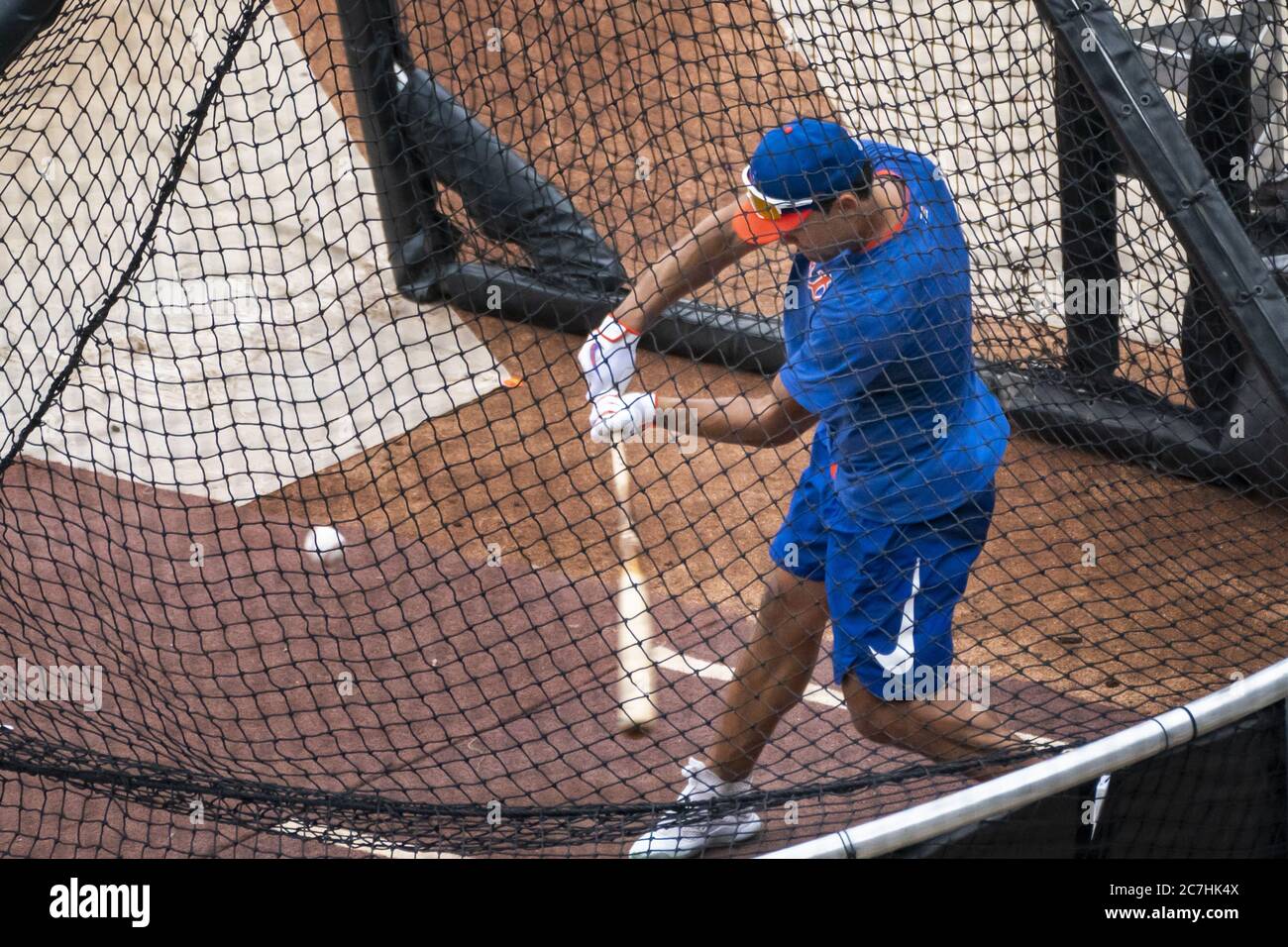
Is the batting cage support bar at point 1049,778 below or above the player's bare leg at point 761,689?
below

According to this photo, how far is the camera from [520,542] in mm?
4852

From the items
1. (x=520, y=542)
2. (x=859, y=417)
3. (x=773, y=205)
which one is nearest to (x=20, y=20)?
(x=773, y=205)

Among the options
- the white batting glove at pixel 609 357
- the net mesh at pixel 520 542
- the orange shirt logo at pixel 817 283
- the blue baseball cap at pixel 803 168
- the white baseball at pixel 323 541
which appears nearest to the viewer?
the blue baseball cap at pixel 803 168

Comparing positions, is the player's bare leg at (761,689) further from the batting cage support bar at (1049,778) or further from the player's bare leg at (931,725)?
the batting cage support bar at (1049,778)

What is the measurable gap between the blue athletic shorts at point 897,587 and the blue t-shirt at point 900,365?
5 cm

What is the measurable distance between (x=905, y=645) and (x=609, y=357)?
0.94 m

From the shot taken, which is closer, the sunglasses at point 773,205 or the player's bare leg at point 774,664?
the sunglasses at point 773,205

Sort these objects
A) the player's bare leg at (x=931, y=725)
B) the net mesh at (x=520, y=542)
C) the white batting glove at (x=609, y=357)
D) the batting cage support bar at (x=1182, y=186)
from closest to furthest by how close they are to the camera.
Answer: the batting cage support bar at (x=1182, y=186) → the player's bare leg at (x=931, y=725) → the white batting glove at (x=609, y=357) → the net mesh at (x=520, y=542)

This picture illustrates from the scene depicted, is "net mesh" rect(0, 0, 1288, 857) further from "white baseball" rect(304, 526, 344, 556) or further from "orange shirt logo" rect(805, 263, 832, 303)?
"orange shirt logo" rect(805, 263, 832, 303)

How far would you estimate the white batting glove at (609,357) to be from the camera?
3354 millimetres

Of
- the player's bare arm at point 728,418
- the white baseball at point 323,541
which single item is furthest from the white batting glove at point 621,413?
the white baseball at point 323,541

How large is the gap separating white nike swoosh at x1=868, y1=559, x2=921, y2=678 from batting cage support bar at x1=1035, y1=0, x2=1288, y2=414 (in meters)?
0.84

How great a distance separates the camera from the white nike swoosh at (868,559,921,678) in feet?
10.5
